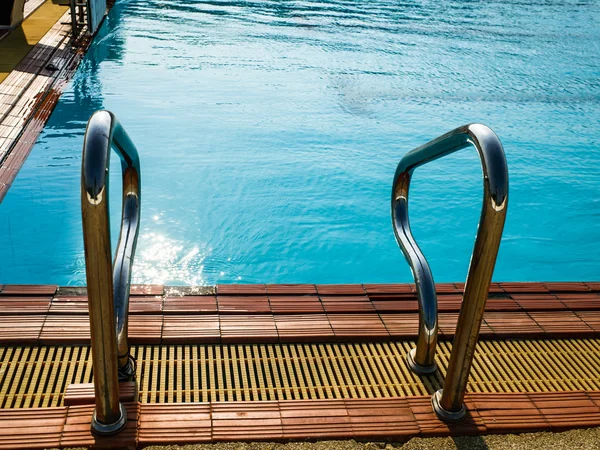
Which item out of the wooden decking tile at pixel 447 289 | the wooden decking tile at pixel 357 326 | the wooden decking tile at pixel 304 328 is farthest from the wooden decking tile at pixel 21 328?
the wooden decking tile at pixel 447 289

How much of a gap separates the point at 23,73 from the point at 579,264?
21.5 feet

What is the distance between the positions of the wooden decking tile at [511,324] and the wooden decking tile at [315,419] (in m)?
0.96

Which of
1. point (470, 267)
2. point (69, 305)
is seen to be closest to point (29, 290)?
point (69, 305)

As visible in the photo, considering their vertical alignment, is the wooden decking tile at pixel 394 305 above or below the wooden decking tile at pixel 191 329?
below

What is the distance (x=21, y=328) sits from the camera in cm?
252

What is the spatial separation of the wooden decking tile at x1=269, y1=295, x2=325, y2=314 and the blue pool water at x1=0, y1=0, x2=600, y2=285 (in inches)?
72.7

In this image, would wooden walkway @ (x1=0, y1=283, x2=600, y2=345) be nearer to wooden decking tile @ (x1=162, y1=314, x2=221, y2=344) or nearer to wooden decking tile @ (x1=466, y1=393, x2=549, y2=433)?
wooden decking tile @ (x1=162, y1=314, x2=221, y2=344)

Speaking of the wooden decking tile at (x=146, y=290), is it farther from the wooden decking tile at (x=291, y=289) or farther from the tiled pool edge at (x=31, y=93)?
the tiled pool edge at (x=31, y=93)

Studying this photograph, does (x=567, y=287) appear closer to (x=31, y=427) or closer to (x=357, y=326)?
(x=357, y=326)

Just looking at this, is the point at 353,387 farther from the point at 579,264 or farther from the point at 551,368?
the point at 579,264

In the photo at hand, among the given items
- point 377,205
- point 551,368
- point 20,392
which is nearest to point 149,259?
point 377,205

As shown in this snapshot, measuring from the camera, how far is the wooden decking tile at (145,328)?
2514 mm

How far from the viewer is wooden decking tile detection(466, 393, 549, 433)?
2137 millimetres

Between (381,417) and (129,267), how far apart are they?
105 centimetres
